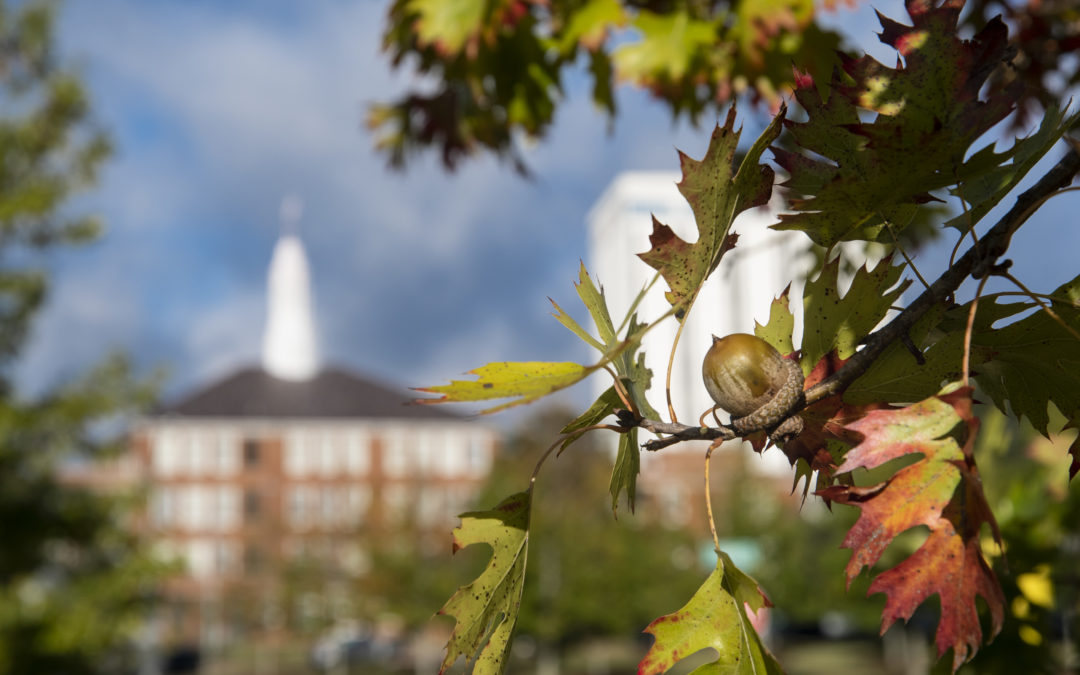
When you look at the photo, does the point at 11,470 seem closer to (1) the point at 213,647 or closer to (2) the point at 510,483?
(2) the point at 510,483

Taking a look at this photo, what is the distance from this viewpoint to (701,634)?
837mm

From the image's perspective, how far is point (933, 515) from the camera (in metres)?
0.68

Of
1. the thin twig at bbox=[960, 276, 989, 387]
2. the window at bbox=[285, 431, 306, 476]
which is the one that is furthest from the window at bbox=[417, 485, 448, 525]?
the thin twig at bbox=[960, 276, 989, 387]

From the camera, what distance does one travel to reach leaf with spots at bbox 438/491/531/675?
84cm

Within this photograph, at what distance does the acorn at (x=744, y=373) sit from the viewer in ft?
2.61

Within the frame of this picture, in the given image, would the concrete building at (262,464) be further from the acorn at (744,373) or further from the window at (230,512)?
the acorn at (744,373)

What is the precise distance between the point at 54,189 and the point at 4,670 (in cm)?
715

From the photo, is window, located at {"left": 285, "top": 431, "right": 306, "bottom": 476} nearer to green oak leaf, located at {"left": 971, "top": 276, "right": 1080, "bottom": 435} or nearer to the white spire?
the white spire

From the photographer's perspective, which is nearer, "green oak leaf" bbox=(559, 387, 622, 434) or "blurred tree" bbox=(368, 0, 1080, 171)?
"green oak leaf" bbox=(559, 387, 622, 434)

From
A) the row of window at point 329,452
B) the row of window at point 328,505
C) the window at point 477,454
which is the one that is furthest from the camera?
the window at point 477,454

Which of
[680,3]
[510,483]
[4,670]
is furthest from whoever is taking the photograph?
[510,483]

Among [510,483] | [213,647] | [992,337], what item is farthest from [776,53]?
[213,647]

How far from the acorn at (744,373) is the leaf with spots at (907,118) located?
13 centimetres

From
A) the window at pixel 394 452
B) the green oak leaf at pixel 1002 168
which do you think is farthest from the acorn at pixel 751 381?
the window at pixel 394 452
